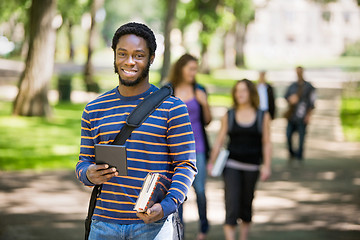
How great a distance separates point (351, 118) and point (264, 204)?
49.5 feet

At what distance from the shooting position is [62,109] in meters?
21.9

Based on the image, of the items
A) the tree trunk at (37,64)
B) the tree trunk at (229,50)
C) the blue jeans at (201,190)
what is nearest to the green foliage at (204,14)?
the tree trunk at (229,50)

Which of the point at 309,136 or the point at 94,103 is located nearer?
the point at 94,103

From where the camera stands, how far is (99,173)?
9.87ft

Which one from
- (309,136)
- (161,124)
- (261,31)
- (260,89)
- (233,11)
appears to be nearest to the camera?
(161,124)

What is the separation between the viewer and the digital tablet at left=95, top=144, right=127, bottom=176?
2916 millimetres

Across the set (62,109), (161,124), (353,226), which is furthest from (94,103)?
(62,109)

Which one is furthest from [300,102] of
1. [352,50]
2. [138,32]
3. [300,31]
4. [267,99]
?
[300,31]

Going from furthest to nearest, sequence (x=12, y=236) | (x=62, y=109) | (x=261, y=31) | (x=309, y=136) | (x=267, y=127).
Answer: (x=261, y=31), (x=62, y=109), (x=309, y=136), (x=12, y=236), (x=267, y=127)

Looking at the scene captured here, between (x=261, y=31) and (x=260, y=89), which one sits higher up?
(x=261, y=31)

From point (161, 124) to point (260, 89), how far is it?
30.2ft

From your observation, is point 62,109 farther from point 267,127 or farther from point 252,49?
point 252,49

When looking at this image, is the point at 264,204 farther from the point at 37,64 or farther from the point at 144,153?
the point at 37,64

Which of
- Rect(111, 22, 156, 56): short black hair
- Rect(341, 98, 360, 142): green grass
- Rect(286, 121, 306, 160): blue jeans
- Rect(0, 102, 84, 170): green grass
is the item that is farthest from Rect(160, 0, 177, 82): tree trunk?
Rect(111, 22, 156, 56): short black hair
